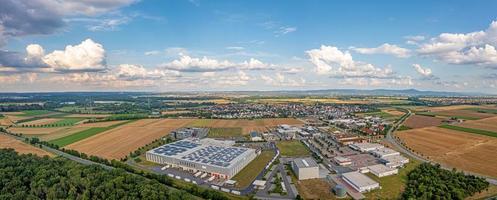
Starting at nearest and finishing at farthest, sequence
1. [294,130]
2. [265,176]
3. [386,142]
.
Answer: [265,176]
[386,142]
[294,130]

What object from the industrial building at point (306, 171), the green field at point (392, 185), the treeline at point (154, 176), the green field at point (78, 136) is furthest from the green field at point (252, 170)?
the green field at point (78, 136)

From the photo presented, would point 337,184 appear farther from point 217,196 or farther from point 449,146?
point 449,146

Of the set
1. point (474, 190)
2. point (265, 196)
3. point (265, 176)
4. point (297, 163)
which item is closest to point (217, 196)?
point (265, 196)

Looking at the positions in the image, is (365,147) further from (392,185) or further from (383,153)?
(392,185)

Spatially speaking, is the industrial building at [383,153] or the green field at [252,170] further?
the industrial building at [383,153]

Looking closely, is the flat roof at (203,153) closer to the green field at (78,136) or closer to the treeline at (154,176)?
the treeline at (154,176)

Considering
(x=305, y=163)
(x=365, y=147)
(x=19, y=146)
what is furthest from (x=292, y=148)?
(x=19, y=146)
